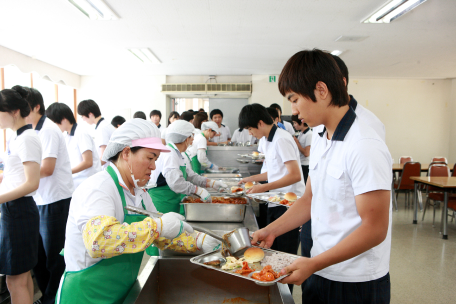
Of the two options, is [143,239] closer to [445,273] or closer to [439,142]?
[445,273]

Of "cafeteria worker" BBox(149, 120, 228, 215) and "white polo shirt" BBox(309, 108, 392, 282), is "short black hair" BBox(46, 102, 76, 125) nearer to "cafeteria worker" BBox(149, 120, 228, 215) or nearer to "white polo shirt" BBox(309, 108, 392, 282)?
"cafeteria worker" BBox(149, 120, 228, 215)

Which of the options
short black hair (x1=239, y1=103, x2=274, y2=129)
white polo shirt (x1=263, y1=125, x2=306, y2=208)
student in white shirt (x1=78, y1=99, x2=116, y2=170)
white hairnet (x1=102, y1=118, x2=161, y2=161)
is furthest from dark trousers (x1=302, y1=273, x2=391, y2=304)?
student in white shirt (x1=78, y1=99, x2=116, y2=170)

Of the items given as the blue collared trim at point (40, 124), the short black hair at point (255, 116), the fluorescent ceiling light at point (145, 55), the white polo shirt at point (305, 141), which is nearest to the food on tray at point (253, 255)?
the short black hair at point (255, 116)

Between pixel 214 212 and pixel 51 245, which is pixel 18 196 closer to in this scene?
pixel 51 245

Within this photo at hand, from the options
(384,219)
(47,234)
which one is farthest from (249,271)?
(47,234)

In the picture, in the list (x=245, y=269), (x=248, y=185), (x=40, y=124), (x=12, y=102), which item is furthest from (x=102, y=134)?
(x=245, y=269)

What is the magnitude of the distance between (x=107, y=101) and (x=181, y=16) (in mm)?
5905

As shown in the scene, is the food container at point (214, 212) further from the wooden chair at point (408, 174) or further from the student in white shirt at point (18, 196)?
the wooden chair at point (408, 174)

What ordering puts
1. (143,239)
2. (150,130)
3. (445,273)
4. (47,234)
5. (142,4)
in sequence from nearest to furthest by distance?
(143,239) < (150,130) < (47,234) < (445,273) < (142,4)

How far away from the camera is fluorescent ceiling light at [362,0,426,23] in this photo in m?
3.66

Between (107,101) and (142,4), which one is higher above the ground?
(142,4)

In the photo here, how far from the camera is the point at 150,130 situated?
1.23 meters

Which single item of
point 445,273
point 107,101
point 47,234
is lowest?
point 445,273

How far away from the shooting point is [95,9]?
405cm
